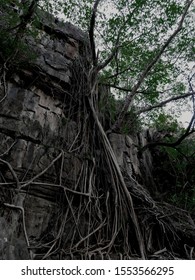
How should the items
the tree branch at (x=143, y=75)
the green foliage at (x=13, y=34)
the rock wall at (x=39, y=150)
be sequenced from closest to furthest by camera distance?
the rock wall at (x=39, y=150), the green foliage at (x=13, y=34), the tree branch at (x=143, y=75)

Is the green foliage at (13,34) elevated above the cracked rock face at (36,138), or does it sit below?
above

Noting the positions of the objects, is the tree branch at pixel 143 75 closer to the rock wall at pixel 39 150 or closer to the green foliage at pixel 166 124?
the rock wall at pixel 39 150

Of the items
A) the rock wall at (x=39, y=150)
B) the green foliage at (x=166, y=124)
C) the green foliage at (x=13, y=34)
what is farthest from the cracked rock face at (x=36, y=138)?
the green foliage at (x=166, y=124)

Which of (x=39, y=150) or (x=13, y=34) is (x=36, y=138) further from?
(x=13, y=34)

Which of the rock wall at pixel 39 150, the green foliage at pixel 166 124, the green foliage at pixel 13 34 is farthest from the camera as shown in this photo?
the green foliage at pixel 166 124

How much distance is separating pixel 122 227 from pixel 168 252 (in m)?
0.58

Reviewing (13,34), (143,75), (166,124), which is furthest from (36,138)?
(166,124)

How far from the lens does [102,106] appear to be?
418cm

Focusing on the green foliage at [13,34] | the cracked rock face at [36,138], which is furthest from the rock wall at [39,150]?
the green foliage at [13,34]

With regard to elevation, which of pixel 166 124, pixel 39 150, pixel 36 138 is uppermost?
pixel 166 124

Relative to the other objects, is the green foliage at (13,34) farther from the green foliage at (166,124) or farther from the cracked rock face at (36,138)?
the green foliage at (166,124)

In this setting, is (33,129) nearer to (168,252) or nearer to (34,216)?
(34,216)

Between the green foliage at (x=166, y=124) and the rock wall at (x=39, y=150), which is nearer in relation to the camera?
the rock wall at (x=39, y=150)

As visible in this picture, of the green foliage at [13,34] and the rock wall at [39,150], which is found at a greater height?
the green foliage at [13,34]
